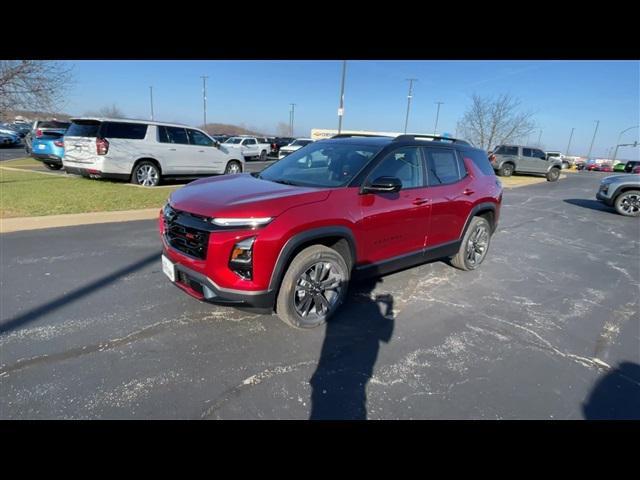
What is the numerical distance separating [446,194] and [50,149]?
14.3 m

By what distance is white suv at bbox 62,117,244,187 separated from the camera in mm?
9242

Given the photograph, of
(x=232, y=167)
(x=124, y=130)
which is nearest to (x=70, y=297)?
(x=124, y=130)

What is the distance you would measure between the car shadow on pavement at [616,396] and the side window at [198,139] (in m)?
11.1

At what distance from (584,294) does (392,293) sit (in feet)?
8.64

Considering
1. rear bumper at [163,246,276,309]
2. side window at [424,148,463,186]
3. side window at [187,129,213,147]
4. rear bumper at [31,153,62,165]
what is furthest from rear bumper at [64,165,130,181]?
side window at [424,148,463,186]

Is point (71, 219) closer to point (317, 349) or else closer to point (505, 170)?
point (317, 349)

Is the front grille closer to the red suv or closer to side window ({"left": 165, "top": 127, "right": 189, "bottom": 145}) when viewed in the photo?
the red suv

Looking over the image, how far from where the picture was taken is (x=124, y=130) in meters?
9.62

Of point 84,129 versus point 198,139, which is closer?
point 84,129

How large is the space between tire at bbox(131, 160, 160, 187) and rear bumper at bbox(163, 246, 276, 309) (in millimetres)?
8207

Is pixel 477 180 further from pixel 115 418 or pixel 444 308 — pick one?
pixel 115 418

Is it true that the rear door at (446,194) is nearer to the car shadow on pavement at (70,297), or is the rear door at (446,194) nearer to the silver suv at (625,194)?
the car shadow on pavement at (70,297)
